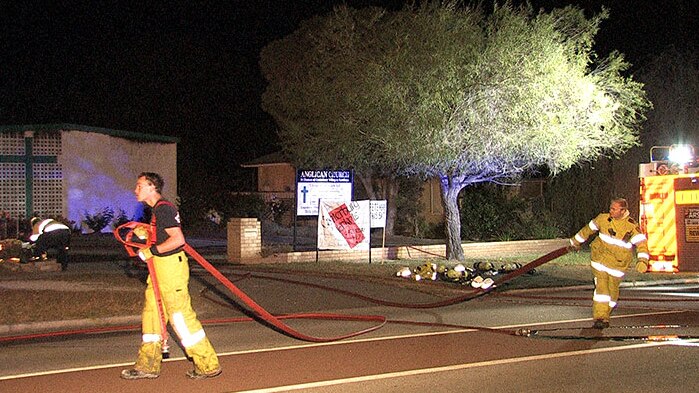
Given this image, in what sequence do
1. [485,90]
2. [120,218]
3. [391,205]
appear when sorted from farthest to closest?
[391,205] < [120,218] < [485,90]

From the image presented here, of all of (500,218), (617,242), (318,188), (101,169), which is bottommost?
(617,242)

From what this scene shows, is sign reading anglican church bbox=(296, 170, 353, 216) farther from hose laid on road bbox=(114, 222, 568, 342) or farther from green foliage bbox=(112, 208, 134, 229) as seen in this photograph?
green foliage bbox=(112, 208, 134, 229)

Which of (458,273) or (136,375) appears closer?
(136,375)

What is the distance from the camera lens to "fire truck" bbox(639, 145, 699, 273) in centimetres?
1283

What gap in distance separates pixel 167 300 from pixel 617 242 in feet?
19.2

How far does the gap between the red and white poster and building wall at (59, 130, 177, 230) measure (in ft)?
38.3

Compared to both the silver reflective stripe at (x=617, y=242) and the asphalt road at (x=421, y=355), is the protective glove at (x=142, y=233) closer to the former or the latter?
the asphalt road at (x=421, y=355)

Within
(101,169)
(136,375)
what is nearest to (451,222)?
(101,169)

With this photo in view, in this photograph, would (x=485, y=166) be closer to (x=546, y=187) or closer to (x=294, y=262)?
(x=294, y=262)

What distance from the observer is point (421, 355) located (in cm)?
912

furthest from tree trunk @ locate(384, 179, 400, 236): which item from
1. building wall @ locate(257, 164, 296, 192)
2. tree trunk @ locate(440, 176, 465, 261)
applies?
tree trunk @ locate(440, 176, 465, 261)

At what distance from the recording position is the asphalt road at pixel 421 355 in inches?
305

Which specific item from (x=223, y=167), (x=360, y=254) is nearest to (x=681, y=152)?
(x=360, y=254)

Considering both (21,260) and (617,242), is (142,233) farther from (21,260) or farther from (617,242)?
(21,260)
